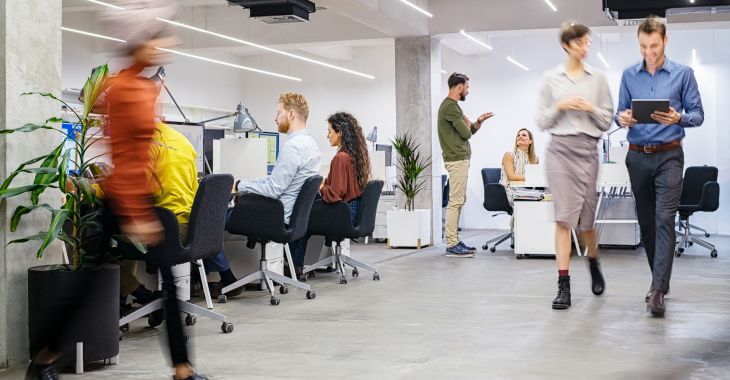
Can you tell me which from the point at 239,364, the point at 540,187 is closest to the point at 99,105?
the point at 239,364

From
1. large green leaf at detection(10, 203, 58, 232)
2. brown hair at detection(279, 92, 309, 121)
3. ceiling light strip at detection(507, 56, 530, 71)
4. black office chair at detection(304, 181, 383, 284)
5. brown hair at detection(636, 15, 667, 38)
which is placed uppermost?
ceiling light strip at detection(507, 56, 530, 71)

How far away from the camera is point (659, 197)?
471 cm

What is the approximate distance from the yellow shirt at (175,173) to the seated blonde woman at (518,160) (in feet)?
15.5

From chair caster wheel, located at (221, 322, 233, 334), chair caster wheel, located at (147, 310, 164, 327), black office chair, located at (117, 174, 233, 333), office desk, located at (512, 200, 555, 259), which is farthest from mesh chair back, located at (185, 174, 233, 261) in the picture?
office desk, located at (512, 200, 555, 259)

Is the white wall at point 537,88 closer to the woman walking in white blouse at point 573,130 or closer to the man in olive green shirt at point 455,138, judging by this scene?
the man in olive green shirt at point 455,138

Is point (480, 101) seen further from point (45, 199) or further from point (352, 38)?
point (45, 199)

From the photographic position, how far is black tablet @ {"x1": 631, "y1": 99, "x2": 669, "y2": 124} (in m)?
4.58

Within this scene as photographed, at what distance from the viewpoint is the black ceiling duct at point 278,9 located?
7.85 metres

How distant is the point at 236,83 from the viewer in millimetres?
16594

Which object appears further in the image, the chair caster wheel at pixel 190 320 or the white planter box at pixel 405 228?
the white planter box at pixel 405 228

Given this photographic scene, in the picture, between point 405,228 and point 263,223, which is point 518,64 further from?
point 263,223

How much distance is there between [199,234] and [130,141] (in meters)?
1.68

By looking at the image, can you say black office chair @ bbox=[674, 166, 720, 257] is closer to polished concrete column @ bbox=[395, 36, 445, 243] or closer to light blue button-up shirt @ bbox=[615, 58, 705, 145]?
polished concrete column @ bbox=[395, 36, 445, 243]

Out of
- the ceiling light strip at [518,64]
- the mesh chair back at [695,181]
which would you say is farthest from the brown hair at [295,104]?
the ceiling light strip at [518,64]
